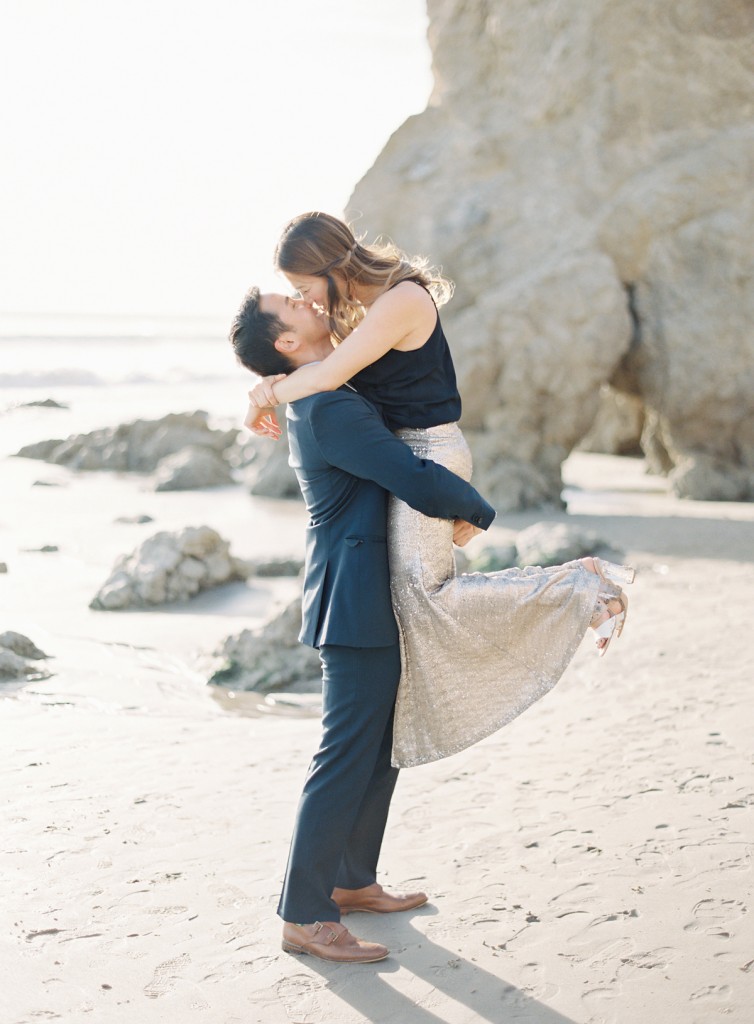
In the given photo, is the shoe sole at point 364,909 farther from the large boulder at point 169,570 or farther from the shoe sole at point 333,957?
the large boulder at point 169,570

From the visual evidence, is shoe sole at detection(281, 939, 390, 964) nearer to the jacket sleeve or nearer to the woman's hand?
the jacket sleeve

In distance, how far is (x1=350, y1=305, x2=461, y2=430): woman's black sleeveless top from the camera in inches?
129

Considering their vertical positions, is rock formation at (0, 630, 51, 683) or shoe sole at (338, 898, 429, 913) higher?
rock formation at (0, 630, 51, 683)

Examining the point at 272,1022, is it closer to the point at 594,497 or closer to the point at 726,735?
the point at 726,735

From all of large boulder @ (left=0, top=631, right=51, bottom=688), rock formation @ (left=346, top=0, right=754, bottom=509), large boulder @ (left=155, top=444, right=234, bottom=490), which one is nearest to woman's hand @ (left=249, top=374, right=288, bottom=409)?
large boulder @ (left=0, top=631, right=51, bottom=688)

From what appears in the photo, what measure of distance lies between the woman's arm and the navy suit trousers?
72 centimetres

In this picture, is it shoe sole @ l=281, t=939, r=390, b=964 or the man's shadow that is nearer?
the man's shadow

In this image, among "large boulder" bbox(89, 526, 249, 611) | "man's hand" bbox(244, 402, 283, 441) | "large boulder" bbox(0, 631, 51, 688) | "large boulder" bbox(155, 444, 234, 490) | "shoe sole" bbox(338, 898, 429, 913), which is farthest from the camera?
"large boulder" bbox(155, 444, 234, 490)

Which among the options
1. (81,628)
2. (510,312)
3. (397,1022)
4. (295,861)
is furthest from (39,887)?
(510,312)

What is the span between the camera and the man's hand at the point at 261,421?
3453mm

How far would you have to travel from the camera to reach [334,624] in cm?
319

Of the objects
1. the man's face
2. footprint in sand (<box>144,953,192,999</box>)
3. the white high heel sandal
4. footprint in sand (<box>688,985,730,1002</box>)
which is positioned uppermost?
the man's face

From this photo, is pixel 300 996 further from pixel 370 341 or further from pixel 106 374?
pixel 106 374

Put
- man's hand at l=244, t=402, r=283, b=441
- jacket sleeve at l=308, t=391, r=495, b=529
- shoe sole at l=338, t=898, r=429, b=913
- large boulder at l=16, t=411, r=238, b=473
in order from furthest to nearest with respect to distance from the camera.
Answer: large boulder at l=16, t=411, r=238, b=473, shoe sole at l=338, t=898, r=429, b=913, man's hand at l=244, t=402, r=283, b=441, jacket sleeve at l=308, t=391, r=495, b=529
